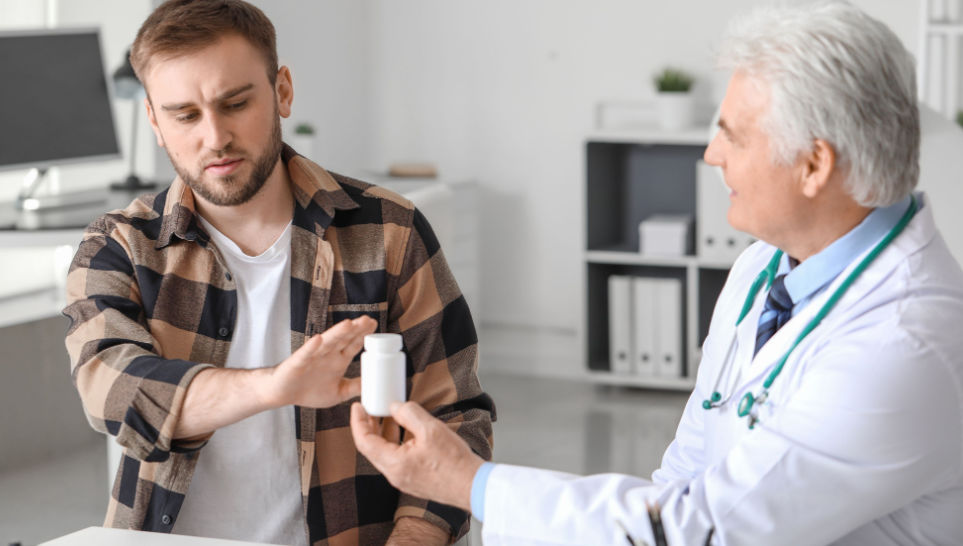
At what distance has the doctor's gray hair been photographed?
1.35m

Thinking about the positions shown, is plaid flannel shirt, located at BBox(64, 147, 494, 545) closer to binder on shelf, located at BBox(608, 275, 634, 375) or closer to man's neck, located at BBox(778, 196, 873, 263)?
man's neck, located at BBox(778, 196, 873, 263)

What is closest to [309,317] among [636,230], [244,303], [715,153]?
[244,303]

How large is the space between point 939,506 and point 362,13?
14.7ft

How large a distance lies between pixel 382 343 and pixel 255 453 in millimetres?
429

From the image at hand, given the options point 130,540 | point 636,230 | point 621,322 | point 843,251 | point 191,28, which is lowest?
point 621,322

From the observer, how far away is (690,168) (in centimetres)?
498

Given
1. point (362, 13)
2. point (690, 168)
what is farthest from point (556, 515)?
point (362, 13)

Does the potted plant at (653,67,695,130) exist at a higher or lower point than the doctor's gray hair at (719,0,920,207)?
lower

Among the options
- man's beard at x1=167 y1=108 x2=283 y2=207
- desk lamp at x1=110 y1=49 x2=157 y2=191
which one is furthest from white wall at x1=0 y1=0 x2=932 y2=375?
man's beard at x1=167 y1=108 x2=283 y2=207

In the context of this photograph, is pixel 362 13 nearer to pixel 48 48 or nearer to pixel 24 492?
pixel 48 48

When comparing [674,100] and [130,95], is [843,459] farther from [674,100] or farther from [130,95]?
[674,100]

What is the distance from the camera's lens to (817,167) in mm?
1403

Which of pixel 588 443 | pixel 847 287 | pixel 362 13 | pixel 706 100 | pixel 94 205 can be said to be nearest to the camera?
pixel 847 287

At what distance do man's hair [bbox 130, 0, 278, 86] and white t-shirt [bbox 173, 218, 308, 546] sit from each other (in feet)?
0.83
